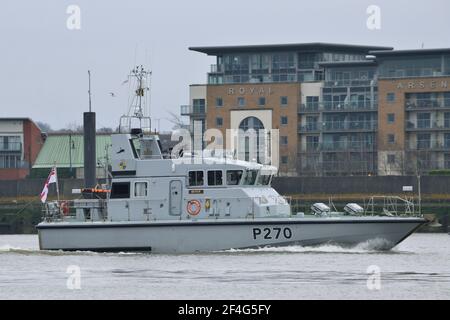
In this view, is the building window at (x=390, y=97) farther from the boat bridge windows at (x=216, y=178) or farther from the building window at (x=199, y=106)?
the boat bridge windows at (x=216, y=178)

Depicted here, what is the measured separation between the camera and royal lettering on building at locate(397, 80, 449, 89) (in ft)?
319

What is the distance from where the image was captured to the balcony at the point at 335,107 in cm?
10200

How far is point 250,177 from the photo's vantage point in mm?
43281

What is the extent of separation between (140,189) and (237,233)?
3.63m

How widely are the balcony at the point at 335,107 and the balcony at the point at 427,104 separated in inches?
146

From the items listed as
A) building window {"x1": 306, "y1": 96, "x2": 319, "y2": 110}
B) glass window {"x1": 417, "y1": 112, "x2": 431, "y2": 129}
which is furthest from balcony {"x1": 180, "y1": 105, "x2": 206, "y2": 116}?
glass window {"x1": 417, "y1": 112, "x2": 431, "y2": 129}

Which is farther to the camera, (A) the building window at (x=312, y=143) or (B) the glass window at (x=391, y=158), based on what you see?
(A) the building window at (x=312, y=143)

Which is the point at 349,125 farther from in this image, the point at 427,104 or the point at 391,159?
the point at 427,104

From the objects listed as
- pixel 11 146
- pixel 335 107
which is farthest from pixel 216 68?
pixel 11 146

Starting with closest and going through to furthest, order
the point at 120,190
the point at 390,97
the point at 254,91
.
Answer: the point at 120,190 → the point at 390,97 → the point at 254,91

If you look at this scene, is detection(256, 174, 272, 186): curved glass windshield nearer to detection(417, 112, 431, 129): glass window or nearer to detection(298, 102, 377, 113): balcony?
detection(417, 112, 431, 129): glass window

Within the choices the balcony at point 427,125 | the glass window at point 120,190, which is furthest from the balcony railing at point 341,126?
the glass window at point 120,190
